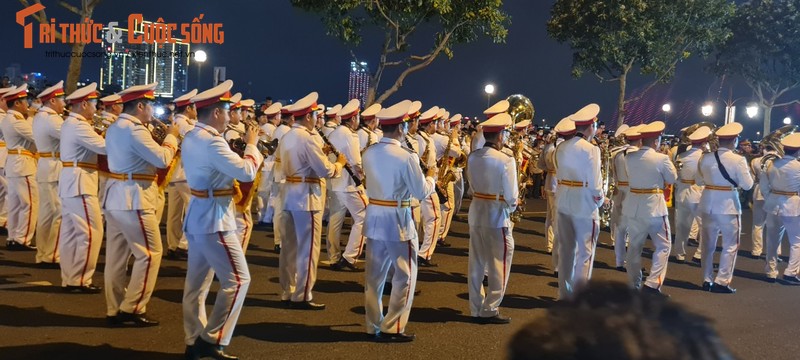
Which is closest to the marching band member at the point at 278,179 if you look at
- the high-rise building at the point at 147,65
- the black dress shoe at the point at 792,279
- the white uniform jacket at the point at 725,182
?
the white uniform jacket at the point at 725,182

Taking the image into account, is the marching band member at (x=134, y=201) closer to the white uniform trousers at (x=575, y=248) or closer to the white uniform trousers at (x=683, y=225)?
the white uniform trousers at (x=575, y=248)

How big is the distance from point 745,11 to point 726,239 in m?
24.1

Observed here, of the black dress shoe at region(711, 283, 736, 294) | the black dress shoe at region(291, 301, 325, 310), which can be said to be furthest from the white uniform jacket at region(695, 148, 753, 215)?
the black dress shoe at region(291, 301, 325, 310)

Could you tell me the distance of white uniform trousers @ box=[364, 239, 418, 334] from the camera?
6145mm

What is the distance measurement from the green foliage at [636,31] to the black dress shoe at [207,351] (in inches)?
774

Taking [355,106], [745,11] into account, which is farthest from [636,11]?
[355,106]

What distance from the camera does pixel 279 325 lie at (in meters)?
6.55

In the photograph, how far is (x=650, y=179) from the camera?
8484 millimetres

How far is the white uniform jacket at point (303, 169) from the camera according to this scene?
7.27 m

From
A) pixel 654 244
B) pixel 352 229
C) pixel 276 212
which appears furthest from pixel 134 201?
pixel 654 244

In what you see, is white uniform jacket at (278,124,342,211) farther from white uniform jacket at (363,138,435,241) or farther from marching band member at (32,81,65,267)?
marching band member at (32,81,65,267)

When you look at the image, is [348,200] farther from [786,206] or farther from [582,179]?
[786,206]

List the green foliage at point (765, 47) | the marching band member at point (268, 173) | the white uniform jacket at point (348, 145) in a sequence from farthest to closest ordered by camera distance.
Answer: the green foliage at point (765, 47) → the marching band member at point (268, 173) → the white uniform jacket at point (348, 145)

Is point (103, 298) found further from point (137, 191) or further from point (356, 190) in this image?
point (356, 190)
